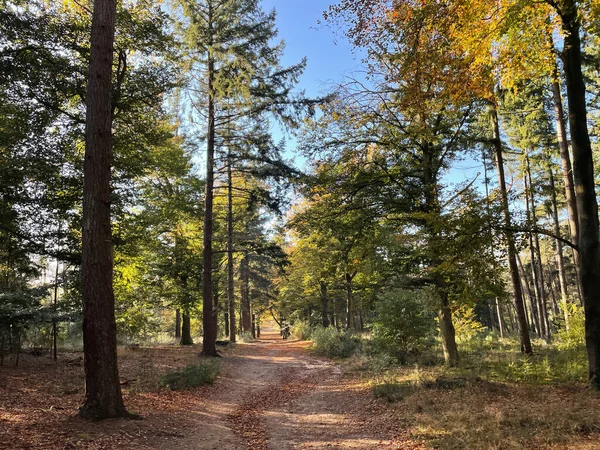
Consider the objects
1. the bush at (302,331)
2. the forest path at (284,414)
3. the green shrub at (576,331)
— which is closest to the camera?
the forest path at (284,414)

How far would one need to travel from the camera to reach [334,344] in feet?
61.8

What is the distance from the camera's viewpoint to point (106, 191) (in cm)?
679

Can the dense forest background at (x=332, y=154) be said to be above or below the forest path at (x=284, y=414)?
above

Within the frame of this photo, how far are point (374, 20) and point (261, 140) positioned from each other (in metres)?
8.81

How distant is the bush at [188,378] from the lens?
9828mm

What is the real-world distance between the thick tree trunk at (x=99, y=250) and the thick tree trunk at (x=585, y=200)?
347 inches

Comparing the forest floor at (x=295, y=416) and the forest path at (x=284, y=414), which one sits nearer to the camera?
the forest floor at (x=295, y=416)

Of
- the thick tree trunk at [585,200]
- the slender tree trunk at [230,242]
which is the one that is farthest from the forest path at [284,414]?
the slender tree trunk at [230,242]

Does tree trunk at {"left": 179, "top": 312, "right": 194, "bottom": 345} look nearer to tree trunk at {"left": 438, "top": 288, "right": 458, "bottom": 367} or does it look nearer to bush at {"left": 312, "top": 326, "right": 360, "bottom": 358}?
bush at {"left": 312, "top": 326, "right": 360, "bottom": 358}

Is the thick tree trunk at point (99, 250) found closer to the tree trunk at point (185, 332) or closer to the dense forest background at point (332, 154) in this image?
the dense forest background at point (332, 154)

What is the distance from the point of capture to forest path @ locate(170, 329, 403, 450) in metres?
6.22

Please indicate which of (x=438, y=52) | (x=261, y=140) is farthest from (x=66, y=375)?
(x=438, y=52)

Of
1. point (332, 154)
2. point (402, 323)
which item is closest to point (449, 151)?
point (332, 154)

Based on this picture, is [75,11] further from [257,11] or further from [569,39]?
[569,39]
